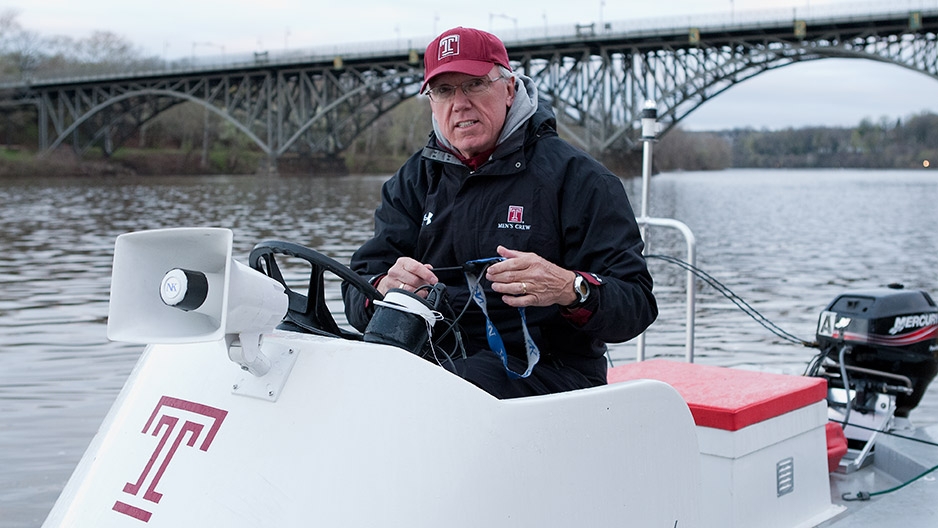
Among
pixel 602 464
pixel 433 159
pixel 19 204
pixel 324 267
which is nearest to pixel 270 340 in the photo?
pixel 324 267

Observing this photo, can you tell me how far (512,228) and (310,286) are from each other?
1.82 feet

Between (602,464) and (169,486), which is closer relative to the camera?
(169,486)

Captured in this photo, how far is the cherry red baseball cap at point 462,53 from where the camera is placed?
247 centimetres

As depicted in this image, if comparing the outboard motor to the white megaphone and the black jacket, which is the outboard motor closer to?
the black jacket

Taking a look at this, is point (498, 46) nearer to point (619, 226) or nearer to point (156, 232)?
point (619, 226)

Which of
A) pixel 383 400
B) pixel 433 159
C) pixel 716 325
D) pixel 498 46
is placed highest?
pixel 498 46

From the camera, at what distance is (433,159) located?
2707mm

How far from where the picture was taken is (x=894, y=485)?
12.0ft

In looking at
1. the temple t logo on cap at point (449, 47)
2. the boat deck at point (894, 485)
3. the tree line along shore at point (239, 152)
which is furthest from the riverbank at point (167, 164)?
the temple t logo on cap at point (449, 47)

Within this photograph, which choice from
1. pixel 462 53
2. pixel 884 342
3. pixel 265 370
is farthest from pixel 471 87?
pixel 884 342

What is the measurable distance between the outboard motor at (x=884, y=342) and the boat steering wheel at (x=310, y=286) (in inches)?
96.7

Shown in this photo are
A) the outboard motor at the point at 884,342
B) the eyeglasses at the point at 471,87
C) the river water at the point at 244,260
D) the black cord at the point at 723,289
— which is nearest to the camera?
the eyeglasses at the point at 471,87

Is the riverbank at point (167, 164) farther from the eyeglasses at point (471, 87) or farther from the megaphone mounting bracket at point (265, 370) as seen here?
the megaphone mounting bracket at point (265, 370)

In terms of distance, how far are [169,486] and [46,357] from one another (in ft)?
22.5
